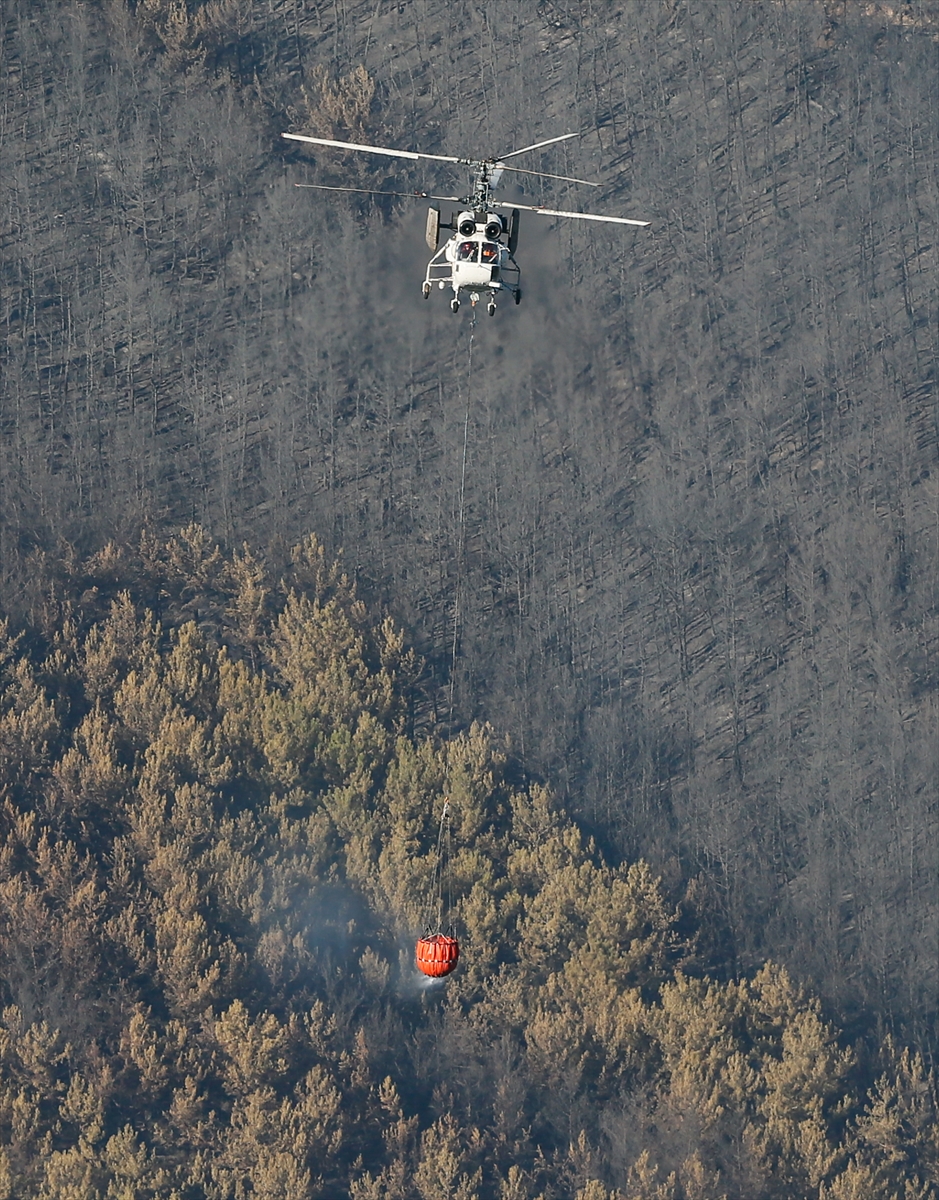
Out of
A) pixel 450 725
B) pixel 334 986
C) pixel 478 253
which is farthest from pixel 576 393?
pixel 478 253

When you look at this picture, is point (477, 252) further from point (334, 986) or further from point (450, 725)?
point (450, 725)

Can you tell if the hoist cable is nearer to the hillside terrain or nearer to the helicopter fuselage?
the hillside terrain

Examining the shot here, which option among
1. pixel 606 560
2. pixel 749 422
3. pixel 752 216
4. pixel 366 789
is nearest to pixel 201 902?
pixel 366 789

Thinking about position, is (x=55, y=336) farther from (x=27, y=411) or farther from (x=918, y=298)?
(x=918, y=298)

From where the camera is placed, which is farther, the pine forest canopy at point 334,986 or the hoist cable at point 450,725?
the hoist cable at point 450,725

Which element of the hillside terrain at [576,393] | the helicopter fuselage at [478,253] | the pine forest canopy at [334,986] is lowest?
the pine forest canopy at [334,986]

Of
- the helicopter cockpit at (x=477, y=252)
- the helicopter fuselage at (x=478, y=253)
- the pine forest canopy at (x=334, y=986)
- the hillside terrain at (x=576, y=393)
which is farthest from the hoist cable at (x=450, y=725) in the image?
the helicopter cockpit at (x=477, y=252)

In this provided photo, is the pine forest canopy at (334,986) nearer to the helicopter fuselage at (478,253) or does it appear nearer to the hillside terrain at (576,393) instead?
the hillside terrain at (576,393)
